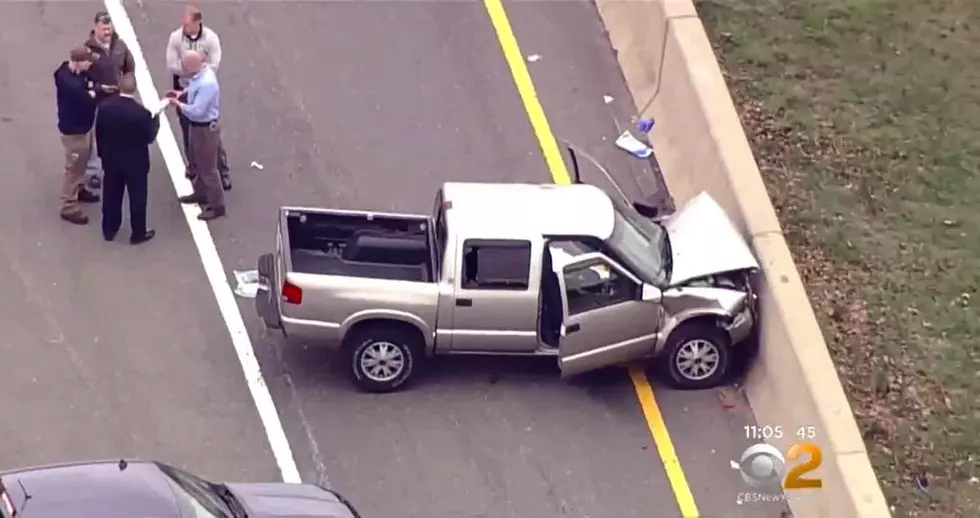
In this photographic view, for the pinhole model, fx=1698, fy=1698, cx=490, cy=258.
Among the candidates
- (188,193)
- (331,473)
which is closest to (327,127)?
(188,193)

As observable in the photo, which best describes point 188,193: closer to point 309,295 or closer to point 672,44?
point 309,295

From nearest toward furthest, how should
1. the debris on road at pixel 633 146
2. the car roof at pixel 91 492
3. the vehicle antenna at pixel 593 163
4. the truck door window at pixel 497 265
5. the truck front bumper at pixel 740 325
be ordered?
the car roof at pixel 91 492, the truck door window at pixel 497 265, the truck front bumper at pixel 740 325, the vehicle antenna at pixel 593 163, the debris on road at pixel 633 146

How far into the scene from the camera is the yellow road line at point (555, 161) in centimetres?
1376

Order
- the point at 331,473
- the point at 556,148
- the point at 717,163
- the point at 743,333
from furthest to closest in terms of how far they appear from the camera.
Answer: the point at 556,148
the point at 717,163
the point at 743,333
the point at 331,473

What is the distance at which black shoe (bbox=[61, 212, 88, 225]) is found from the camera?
51.1 feet

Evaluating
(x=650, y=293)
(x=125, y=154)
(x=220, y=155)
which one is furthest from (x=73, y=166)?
(x=650, y=293)

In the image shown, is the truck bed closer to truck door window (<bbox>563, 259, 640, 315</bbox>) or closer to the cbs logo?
truck door window (<bbox>563, 259, 640, 315</bbox>)

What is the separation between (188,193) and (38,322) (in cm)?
213

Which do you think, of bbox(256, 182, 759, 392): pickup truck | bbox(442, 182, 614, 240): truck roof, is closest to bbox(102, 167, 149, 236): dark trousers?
bbox(256, 182, 759, 392): pickup truck

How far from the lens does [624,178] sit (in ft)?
54.2

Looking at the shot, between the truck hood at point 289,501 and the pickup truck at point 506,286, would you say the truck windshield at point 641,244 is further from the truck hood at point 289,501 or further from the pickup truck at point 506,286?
the truck hood at point 289,501

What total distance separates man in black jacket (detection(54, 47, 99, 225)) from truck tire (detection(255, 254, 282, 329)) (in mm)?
2147

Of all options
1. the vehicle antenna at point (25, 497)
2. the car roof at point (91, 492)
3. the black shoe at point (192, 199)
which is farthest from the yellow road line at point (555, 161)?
the vehicle antenna at point (25, 497)

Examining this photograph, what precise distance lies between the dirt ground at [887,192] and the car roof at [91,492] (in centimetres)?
587
